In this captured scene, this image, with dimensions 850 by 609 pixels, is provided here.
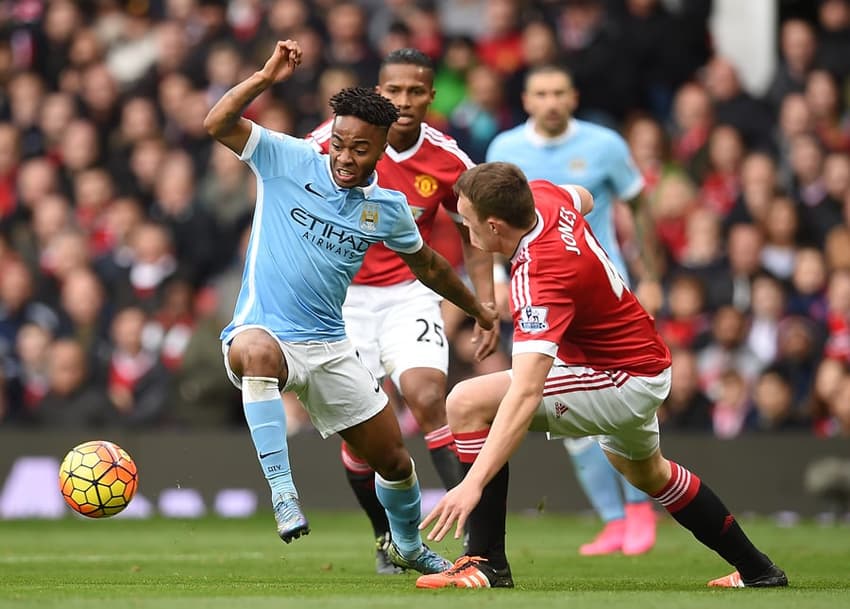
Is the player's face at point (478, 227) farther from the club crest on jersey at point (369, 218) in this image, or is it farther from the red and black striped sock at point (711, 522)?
the red and black striped sock at point (711, 522)

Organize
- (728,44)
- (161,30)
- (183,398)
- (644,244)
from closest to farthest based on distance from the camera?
1. (644,244)
2. (183,398)
3. (728,44)
4. (161,30)

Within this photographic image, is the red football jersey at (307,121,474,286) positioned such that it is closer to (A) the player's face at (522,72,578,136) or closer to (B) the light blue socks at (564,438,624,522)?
(A) the player's face at (522,72,578,136)

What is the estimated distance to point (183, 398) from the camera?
553 inches

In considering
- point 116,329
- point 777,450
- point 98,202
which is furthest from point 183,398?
point 777,450

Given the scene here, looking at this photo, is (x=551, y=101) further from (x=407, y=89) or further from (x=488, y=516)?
(x=488, y=516)

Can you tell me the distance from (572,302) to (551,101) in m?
3.66

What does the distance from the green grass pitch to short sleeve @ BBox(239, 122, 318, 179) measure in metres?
1.97

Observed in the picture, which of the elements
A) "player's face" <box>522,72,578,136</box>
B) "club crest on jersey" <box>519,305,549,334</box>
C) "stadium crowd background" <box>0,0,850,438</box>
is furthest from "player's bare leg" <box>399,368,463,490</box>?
"stadium crowd background" <box>0,0,850,438</box>

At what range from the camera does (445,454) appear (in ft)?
28.4

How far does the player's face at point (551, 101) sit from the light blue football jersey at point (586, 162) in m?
0.07

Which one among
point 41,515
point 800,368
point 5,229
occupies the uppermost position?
point 5,229

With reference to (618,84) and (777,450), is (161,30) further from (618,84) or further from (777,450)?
(777,450)

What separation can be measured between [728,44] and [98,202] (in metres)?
6.76

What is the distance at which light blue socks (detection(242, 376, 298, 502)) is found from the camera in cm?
729
